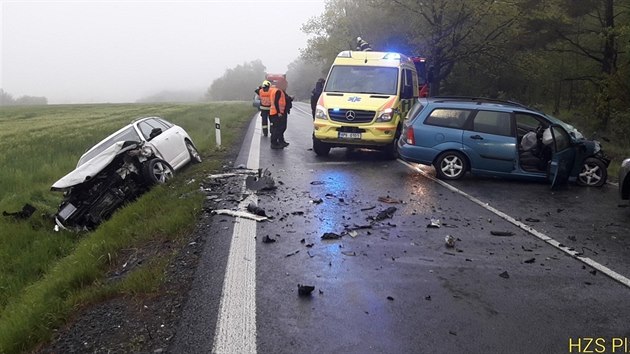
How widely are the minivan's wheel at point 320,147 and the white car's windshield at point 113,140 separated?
3939 millimetres

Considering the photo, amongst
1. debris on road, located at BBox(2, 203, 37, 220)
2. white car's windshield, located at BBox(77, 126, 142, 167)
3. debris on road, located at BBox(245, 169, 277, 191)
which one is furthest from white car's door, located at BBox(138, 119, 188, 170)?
debris on road, located at BBox(2, 203, 37, 220)

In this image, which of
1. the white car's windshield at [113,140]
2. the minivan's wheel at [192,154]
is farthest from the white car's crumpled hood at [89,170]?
the minivan's wheel at [192,154]

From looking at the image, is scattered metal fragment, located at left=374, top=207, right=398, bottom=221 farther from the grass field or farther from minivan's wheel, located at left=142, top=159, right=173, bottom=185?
minivan's wheel, located at left=142, top=159, right=173, bottom=185

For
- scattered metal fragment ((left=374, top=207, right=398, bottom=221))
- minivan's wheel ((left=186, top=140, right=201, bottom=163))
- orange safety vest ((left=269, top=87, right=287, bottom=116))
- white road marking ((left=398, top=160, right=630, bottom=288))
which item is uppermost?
orange safety vest ((left=269, top=87, right=287, bottom=116))

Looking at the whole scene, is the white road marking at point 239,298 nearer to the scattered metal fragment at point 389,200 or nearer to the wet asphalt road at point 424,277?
the wet asphalt road at point 424,277

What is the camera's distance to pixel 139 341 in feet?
10.6

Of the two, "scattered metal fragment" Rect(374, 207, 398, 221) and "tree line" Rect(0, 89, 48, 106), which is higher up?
"tree line" Rect(0, 89, 48, 106)

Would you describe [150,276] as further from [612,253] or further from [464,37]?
[464,37]

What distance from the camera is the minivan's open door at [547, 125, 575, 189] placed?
25.9ft

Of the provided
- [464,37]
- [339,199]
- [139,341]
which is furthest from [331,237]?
[464,37]

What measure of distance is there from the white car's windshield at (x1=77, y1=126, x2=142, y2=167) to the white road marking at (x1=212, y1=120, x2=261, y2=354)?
178 inches

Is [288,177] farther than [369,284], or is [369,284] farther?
[288,177]

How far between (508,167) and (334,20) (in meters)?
35.1

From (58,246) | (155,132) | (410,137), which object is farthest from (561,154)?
(58,246)
